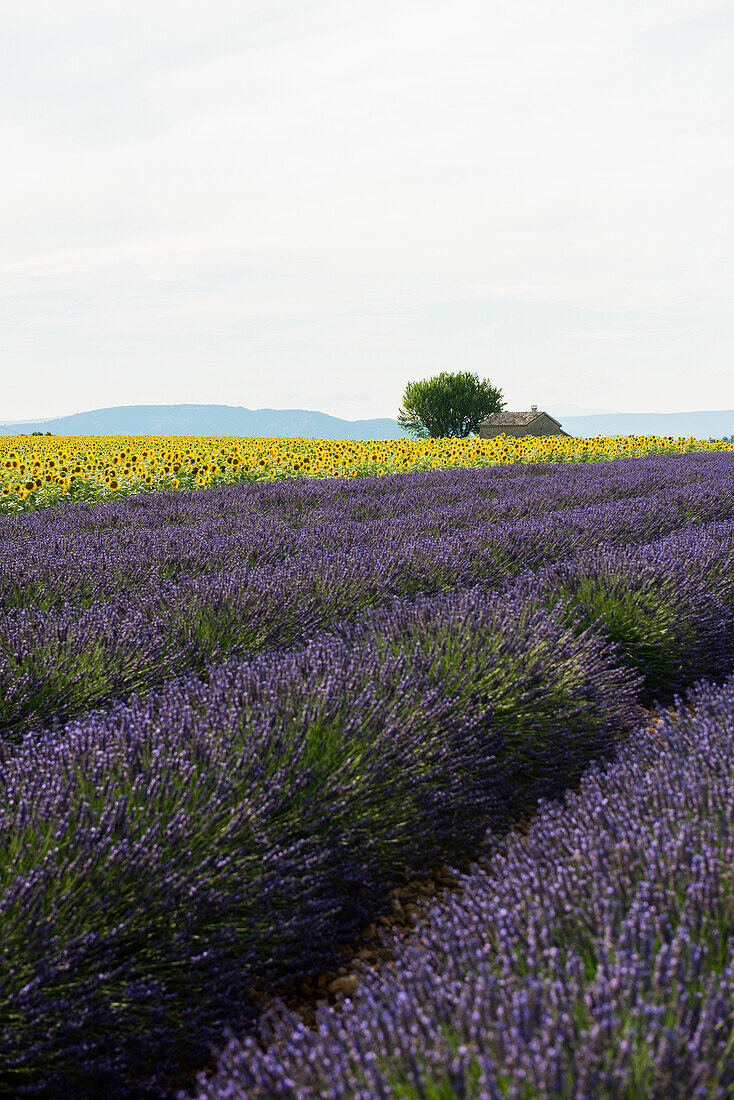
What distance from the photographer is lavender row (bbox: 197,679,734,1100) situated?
118 cm

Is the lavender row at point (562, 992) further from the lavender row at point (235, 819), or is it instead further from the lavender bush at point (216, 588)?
the lavender bush at point (216, 588)

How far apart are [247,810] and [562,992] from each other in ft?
3.14

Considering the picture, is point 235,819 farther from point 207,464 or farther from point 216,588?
point 207,464

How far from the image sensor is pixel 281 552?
5.04 metres

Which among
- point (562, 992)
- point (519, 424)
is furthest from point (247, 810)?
point (519, 424)

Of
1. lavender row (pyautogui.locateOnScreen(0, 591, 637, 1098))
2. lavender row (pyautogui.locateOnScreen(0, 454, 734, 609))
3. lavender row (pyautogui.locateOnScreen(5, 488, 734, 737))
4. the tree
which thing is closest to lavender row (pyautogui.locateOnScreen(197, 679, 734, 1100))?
lavender row (pyautogui.locateOnScreen(0, 591, 637, 1098))

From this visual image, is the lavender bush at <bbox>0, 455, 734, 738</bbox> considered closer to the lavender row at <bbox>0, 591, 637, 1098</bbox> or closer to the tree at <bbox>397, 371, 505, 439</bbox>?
the lavender row at <bbox>0, 591, 637, 1098</bbox>

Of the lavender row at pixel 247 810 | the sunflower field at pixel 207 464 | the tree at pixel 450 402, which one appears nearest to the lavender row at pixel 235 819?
A: the lavender row at pixel 247 810

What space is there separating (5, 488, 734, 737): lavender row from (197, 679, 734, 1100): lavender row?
170 centimetres

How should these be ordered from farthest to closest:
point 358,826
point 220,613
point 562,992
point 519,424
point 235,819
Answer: point 519,424 → point 220,613 → point 358,826 → point 235,819 → point 562,992

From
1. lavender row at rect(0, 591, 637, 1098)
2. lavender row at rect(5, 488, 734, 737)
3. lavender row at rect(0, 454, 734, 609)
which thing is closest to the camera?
lavender row at rect(0, 591, 637, 1098)

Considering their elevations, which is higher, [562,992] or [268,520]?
[268,520]

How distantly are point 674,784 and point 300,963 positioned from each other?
1069mm

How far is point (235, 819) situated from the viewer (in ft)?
6.69
